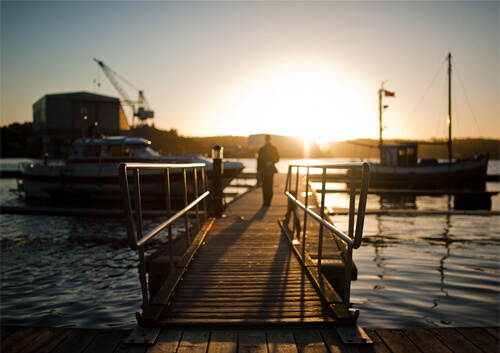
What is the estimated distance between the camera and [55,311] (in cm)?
564

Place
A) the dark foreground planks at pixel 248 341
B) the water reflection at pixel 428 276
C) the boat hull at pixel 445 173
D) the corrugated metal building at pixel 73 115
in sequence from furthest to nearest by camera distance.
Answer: the corrugated metal building at pixel 73 115 → the boat hull at pixel 445 173 → the water reflection at pixel 428 276 → the dark foreground planks at pixel 248 341

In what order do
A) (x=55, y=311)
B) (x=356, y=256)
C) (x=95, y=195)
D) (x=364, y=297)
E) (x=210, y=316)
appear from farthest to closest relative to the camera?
(x=95, y=195) → (x=356, y=256) → (x=364, y=297) → (x=55, y=311) → (x=210, y=316)

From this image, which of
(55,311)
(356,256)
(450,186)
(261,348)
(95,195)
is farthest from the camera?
(450,186)

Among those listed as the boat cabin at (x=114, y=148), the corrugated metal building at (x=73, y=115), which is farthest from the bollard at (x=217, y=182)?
the corrugated metal building at (x=73, y=115)

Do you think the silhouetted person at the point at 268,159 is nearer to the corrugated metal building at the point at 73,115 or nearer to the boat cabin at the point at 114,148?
the boat cabin at the point at 114,148

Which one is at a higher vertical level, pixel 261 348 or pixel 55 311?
pixel 261 348

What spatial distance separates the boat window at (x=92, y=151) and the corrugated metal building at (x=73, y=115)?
1954 inches

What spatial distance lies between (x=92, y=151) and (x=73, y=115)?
53.7 metres

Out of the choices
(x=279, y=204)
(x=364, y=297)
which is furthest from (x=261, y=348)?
(x=279, y=204)

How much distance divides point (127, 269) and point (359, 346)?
20.9 feet

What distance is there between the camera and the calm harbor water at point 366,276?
5.40 metres

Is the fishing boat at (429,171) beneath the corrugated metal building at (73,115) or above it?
beneath

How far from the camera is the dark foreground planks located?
2467 millimetres

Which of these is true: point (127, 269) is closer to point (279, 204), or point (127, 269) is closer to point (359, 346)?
point (279, 204)
